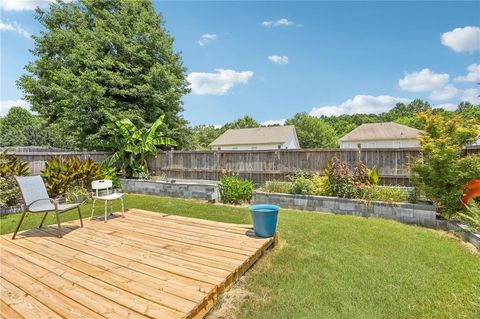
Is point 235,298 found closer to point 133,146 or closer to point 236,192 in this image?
point 236,192

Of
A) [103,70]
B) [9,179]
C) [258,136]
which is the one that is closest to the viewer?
[9,179]

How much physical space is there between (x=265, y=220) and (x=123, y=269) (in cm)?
233

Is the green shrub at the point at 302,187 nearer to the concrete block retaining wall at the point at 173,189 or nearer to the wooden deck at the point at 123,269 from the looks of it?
the concrete block retaining wall at the point at 173,189

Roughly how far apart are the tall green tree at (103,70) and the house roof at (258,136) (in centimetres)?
1568

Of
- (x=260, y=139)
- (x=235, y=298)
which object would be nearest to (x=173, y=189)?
(x=235, y=298)

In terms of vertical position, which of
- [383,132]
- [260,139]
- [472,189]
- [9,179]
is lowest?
[9,179]

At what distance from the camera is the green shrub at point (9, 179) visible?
7.39 m

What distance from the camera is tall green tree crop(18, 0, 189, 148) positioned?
1339 centimetres

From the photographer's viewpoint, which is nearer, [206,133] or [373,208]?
[373,208]

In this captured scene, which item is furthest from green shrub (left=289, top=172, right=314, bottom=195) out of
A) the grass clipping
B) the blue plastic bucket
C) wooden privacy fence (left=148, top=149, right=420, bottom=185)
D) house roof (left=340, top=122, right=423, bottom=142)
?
house roof (left=340, top=122, right=423, bottom=142)

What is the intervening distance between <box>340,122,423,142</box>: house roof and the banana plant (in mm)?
25597

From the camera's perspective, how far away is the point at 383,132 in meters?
30.1

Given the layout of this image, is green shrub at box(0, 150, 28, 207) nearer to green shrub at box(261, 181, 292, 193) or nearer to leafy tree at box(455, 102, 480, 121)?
green shrub at box(261, 181, 292, 193)

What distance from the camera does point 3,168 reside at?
7547mm
